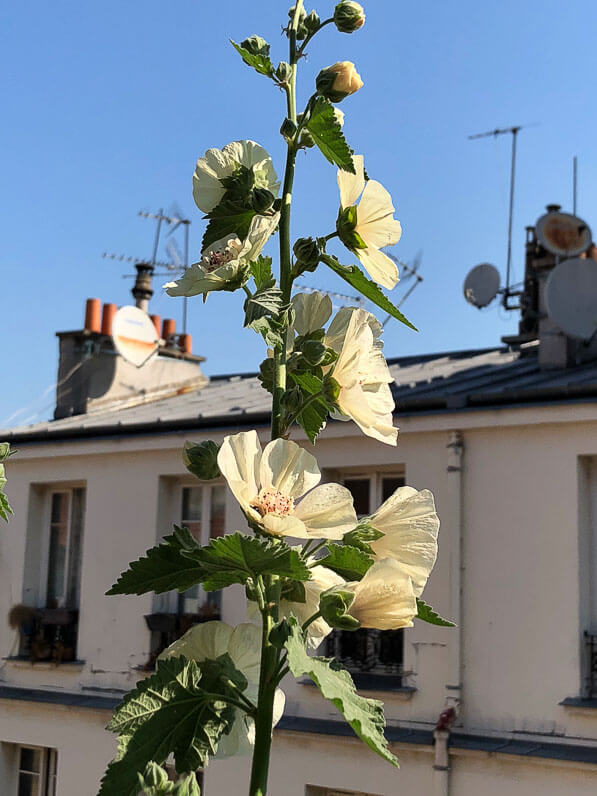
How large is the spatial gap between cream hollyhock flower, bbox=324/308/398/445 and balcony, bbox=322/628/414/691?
9135mm

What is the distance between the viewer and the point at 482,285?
16234 mm

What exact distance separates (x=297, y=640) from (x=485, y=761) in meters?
8.91

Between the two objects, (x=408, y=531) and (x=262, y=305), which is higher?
(x=262, y=305)

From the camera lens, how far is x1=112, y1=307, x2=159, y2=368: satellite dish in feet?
55.2

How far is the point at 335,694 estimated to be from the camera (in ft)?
6.90

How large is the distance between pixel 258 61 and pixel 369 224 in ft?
1.56

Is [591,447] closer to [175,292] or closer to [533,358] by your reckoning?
[533,358]

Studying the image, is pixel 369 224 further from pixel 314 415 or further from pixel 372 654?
pixel 372 654

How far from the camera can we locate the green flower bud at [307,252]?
2.64m

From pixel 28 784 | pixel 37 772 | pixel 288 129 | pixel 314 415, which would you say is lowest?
pixel 28 784

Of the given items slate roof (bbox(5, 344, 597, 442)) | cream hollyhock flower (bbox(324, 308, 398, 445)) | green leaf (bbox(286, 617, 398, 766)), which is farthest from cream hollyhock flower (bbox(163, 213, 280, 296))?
slate roof (bbox(5, 344, 597, 442))

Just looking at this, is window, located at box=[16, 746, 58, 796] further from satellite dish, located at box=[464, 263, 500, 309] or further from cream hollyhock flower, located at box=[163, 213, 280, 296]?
cream hollyhock flower, located at box=[163, 213, 280, 296]

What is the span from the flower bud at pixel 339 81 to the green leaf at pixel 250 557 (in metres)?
1.16

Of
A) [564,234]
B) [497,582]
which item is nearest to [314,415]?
[497,582]
